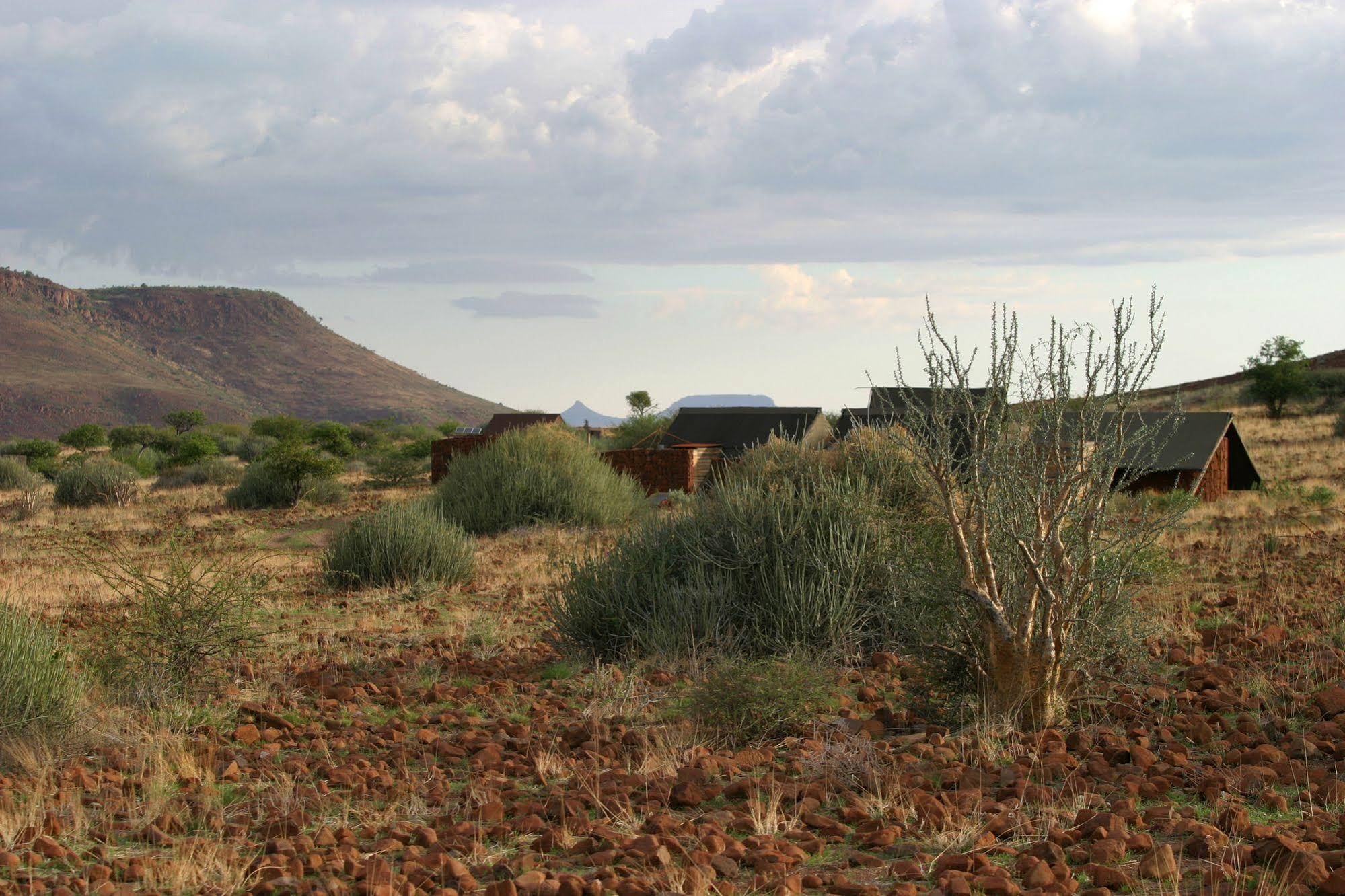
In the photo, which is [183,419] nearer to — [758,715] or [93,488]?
[93,488]

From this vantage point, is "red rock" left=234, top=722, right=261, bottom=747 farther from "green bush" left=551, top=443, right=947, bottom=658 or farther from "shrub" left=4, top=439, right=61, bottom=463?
"shrub" left=4, top=439, right=61, bottom=463

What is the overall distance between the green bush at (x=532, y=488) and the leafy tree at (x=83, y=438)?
39030 mm

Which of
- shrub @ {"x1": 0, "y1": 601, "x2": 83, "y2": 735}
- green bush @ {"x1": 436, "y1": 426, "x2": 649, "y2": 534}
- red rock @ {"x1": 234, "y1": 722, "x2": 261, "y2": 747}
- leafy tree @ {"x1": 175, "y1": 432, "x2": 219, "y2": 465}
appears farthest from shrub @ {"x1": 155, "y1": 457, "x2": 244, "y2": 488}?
red rock @ {"x1": 234, "y1": 722, "x2": 261, "y2": 747}

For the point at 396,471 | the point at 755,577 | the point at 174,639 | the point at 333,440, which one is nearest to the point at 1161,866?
the point at 755,577

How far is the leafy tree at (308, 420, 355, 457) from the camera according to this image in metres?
48.9

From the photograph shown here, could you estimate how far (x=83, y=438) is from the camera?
52.9 meters

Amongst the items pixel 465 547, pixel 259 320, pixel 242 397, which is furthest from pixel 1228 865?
pixel 259 320

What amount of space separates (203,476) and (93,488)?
7.32 metres

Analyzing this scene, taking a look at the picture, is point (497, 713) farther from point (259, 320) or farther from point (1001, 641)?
point (259, 320)

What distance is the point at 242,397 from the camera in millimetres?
116500

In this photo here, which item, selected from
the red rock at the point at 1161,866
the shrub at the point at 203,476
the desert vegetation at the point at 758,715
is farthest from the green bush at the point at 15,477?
the red rock at the point at 1161,866

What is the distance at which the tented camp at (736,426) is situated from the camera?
35.1 m

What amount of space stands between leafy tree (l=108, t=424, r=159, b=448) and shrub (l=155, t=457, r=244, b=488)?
1918 centimetres

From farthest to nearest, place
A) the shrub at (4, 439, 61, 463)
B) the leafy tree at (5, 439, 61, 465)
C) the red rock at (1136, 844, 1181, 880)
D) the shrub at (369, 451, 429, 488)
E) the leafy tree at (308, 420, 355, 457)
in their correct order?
the leafy tree at (308, 420, 355, 457), the leafy tree at (5, 439, 61, 465), the shrub at (4, 439, 61, 463), the shrub at (369, 451, 429, 488), the red rock at (1136, 844, 1181, 880)
